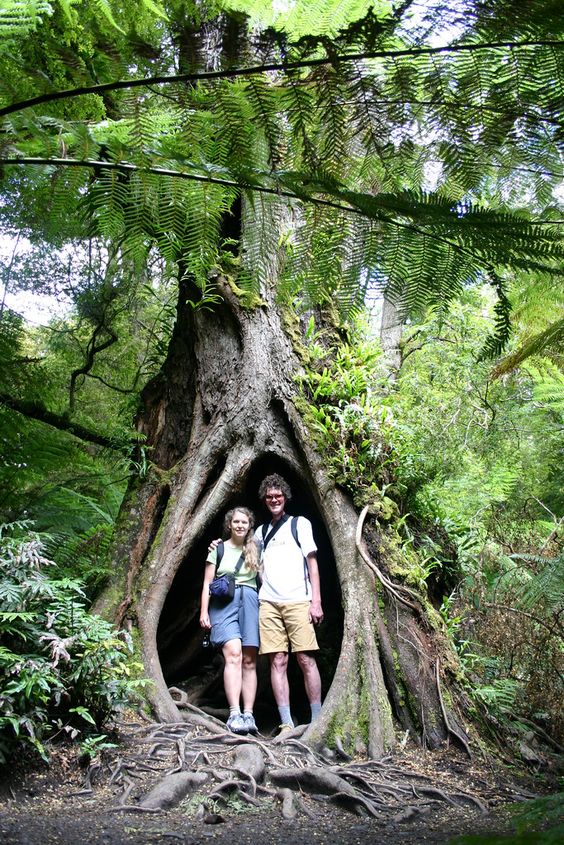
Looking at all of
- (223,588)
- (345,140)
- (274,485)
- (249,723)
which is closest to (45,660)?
(223,588)

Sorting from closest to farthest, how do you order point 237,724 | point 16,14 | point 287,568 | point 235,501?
point 16,14 < point 237,724 < point 287,568 < point 235,501

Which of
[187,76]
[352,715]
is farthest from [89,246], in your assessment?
[187,76]

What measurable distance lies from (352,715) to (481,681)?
1.59m

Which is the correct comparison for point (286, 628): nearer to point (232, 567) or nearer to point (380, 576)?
point (232, 567)

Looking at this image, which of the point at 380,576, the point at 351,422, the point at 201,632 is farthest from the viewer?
the point at 201,632

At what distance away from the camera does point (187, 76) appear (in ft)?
7.13

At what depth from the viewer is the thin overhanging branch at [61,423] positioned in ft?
23.7

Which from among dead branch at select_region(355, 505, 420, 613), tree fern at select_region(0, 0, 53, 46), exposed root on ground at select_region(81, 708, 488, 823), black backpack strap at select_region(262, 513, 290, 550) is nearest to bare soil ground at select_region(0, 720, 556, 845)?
exposed root on ground at select_region(81, 708, 488, 823)

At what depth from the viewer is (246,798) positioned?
403 cm

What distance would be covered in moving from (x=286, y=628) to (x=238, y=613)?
477 mm

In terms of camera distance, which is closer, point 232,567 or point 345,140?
point 345,140

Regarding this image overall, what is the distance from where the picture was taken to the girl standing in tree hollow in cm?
600

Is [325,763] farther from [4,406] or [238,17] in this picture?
[238,17]

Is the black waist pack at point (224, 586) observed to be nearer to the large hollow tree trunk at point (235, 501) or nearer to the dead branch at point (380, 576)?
the large hollow tree trunk at point (235, 501)
